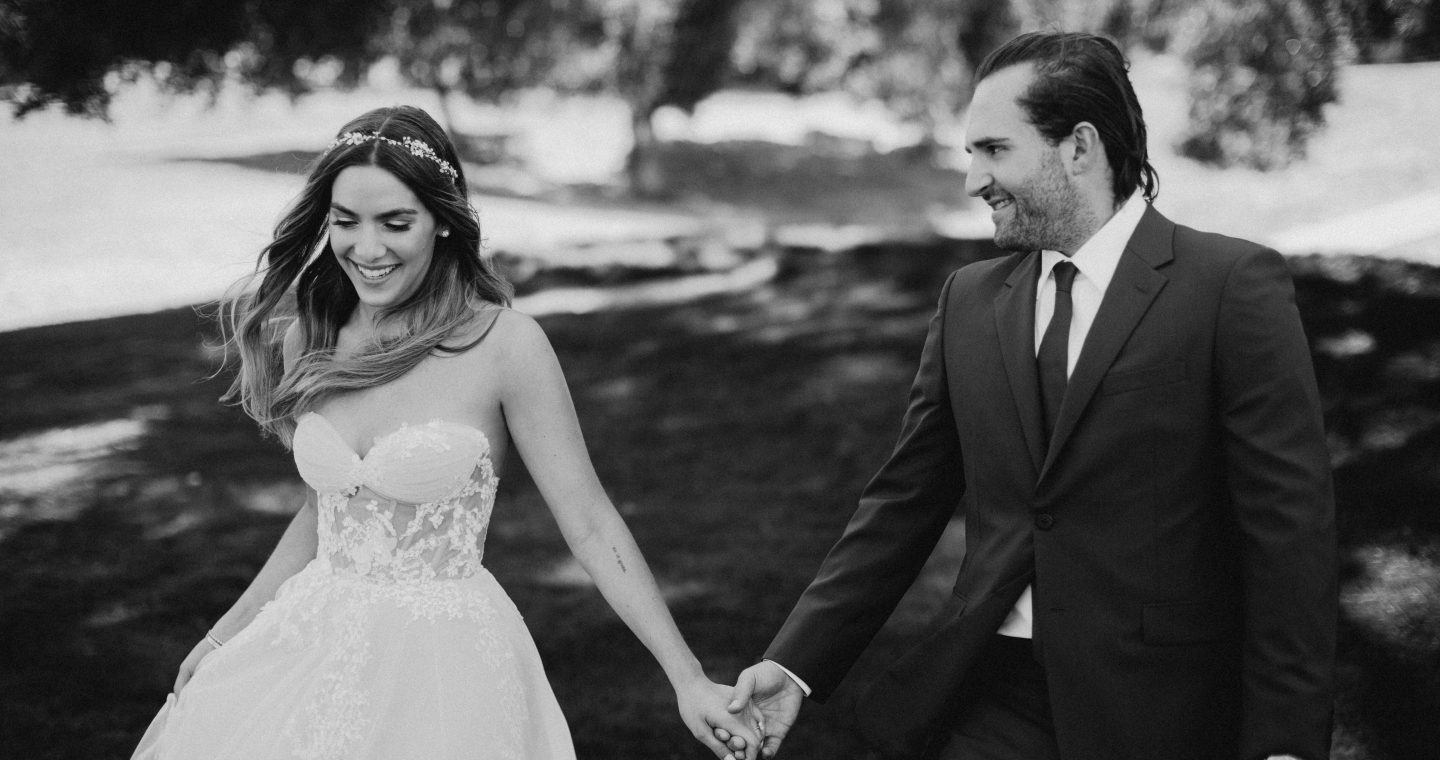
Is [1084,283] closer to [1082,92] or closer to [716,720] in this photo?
[1082,92]

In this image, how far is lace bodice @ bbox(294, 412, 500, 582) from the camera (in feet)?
10.7

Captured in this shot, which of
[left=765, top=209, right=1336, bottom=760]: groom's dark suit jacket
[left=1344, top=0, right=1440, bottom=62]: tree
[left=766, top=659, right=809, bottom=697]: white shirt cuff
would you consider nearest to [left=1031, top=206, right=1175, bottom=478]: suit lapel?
[left=765, top=209, right=1336, bottom=760]: groom's dark suit jacket

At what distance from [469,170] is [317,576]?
2234 cm

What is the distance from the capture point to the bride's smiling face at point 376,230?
131 inches

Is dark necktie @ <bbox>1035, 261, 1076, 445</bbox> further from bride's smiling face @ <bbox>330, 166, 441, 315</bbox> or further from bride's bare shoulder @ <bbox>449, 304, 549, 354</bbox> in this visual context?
bride's smiling face @ <bbox>330, 166, 441, 315</bbox>

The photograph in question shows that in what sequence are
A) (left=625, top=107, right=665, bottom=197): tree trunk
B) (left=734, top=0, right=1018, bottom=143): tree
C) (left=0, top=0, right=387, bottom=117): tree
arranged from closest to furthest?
(left=0, top=0, right=387, bottom=117): tree
(left=734, top=0, right=1018, bottom=143): tree
(left=625, top=107, right=665, bottom=197): tree trunk

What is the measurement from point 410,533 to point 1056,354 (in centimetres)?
161

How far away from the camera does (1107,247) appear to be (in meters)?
2.97

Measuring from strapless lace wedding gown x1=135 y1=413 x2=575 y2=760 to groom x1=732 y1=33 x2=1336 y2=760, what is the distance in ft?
2.92

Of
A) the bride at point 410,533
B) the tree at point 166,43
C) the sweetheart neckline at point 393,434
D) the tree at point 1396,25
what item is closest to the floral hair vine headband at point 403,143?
the bride at point 410,533

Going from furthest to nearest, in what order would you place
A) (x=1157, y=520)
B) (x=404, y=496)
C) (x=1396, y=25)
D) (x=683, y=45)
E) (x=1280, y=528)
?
(x=683, y=45), (x=1396, y=25), (x=404, y=496), (x=1157, y=520), (x=1280, y=528)

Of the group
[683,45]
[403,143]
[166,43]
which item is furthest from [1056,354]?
[683,45]

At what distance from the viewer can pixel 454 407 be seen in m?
3.31

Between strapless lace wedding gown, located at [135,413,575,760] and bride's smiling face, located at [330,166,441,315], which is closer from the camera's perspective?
strapless lace wedding gown, located at [135,413,575,760]
